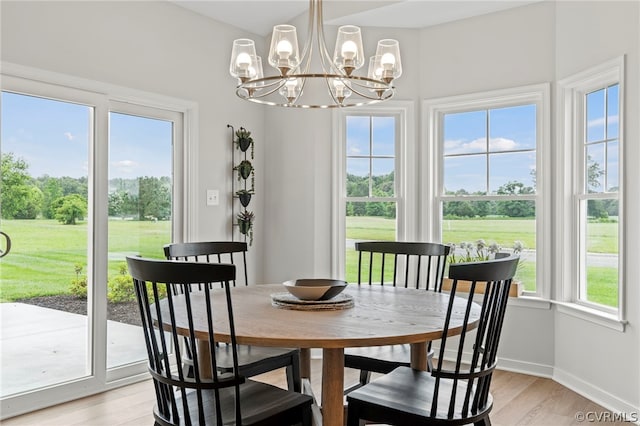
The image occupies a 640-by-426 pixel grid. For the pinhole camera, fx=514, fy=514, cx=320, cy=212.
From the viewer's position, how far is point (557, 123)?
3.60 m

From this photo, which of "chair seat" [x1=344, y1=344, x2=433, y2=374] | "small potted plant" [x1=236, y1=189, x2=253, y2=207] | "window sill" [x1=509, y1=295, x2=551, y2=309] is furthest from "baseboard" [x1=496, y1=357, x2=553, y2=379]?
"small potted plant" [x1=236, y1=189, x2=253, y2=207]

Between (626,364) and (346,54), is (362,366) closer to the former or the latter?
(346,54)

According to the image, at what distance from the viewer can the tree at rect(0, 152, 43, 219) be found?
293 centimetres

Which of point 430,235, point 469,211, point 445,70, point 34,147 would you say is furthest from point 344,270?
point 34,147

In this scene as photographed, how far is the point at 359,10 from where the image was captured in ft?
12.7

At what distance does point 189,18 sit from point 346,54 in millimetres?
2118

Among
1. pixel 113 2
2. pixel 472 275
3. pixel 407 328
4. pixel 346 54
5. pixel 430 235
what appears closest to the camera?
pixel 472 275

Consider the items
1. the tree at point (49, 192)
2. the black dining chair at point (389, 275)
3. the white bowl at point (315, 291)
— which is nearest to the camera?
the white bowl at point (315, 291)

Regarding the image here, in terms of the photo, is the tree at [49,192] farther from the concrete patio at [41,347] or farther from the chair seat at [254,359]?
the chair seat at [254,359]

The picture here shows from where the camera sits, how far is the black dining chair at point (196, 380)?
5.16ft

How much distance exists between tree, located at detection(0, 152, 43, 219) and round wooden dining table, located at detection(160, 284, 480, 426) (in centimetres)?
137

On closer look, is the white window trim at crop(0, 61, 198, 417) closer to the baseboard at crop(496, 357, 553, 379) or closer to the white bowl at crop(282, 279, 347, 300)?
the white bowl at crop(282, 279, 347, 300)

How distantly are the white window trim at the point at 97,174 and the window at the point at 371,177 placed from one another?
4.19 ft

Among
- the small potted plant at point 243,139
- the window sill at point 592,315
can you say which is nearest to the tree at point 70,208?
the small potted plant at point 243,139
